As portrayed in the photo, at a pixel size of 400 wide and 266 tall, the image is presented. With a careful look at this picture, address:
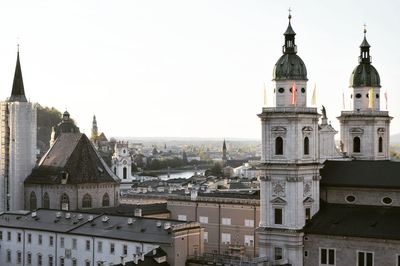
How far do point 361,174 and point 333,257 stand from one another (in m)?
7.55

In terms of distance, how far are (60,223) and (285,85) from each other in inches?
994

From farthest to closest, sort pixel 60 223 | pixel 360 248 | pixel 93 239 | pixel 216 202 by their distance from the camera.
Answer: pixel 216 202, pixel 60 223, pixel 93 239, pixel 360 248

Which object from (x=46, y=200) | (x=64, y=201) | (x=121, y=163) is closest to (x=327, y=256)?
(x=64, y=201)

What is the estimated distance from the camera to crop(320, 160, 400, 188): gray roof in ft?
214

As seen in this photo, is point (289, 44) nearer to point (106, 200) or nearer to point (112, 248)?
point (112, 248)

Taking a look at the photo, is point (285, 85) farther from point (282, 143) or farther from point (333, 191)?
point (333, 191)

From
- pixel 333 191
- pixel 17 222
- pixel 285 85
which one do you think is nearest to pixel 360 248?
pixel 333 191

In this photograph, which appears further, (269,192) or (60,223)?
(60,223)

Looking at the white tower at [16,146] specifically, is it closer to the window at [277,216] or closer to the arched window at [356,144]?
the arched window at [356,144]

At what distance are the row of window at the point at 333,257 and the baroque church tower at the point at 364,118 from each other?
18.7 m

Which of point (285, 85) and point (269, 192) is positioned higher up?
point (285, 85)

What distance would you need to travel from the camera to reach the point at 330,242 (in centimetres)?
6347

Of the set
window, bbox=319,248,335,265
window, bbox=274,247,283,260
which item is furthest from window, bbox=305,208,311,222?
window, bbox=274,247,283,260

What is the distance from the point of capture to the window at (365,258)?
61.5 m
